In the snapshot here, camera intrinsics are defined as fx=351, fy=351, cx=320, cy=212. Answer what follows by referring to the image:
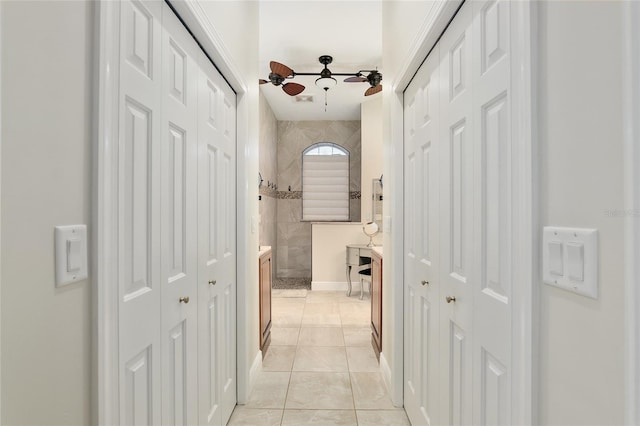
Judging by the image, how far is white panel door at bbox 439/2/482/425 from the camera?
1175 mm

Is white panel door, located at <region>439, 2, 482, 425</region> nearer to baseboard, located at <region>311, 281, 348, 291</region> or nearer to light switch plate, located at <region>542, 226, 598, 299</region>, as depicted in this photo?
Answer: light switch plate, located at <region>542, 226, 598, 299</region>

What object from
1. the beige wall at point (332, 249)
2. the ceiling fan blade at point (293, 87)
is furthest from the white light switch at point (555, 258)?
the beige wall at point (332, 249)

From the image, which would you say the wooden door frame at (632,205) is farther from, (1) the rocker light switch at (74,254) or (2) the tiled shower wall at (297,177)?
(2) the tiled shower wall at (297,177)

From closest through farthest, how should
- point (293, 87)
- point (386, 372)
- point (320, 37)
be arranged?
1. point (386, 372)
2. point (320, 37)
3. point (293, 87)

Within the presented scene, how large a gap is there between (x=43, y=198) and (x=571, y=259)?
39.0 inches

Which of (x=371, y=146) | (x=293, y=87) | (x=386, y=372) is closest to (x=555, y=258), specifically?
(x=386, y=372)

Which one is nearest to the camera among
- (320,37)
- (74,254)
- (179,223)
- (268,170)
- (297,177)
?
(74,254)

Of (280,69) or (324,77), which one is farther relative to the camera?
(324,77)

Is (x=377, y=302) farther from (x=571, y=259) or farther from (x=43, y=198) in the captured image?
(x=43, y=198)

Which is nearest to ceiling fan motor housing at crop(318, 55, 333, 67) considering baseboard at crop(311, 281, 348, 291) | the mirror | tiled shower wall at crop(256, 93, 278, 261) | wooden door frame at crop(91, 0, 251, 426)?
tiled shower wall at crop(256, 93, 278, 261)

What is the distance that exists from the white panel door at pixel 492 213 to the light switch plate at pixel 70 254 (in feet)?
3.18

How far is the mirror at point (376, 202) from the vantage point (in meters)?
5.58

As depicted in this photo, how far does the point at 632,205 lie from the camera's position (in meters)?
0.52

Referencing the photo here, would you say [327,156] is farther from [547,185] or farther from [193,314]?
[547,185]
